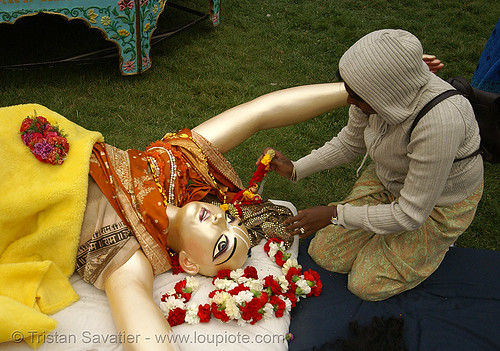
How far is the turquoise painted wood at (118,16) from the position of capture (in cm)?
404

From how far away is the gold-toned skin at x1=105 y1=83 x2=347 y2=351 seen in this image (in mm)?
2037

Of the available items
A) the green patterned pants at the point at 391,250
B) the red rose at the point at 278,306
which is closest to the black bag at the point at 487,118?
Answer: the green patterned pants at the point at 391,250

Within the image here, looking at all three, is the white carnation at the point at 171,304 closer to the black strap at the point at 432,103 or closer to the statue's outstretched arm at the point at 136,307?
the statue's outstretched arm at the point at 136,307

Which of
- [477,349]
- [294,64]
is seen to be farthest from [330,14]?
[477,349]

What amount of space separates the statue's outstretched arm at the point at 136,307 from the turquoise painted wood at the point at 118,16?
9.05ft

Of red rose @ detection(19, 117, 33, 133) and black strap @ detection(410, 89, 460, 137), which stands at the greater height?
black strap @ detection(410, 89, 460, 137)

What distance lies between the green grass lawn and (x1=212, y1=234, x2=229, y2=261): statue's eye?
138cm

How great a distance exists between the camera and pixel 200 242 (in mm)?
2395

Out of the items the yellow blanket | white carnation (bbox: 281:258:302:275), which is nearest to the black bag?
white carnation (bbox: 281:258:302:275)

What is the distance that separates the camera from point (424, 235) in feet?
8.26

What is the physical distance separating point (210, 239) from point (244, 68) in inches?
126

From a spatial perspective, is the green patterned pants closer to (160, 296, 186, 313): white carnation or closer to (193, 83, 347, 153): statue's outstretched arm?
(193, 83, 347, 153): statue's outstretched arm

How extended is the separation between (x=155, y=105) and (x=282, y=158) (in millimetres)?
Answer: 2080

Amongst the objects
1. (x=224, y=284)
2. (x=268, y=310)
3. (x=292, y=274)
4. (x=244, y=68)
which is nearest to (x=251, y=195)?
(x=292, y=274)
